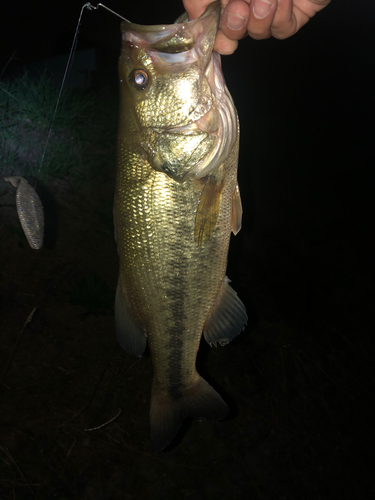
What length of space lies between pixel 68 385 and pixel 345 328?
338cm

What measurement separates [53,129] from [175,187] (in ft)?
8.95

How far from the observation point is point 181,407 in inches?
59.7

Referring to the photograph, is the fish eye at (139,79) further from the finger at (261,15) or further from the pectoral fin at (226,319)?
the pectoral fin at (226,319)

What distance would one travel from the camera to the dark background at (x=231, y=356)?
2.99m

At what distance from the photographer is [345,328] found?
402 cm

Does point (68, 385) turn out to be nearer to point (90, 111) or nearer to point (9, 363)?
point (9, 363)

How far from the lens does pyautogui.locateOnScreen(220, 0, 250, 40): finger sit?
46.0 inches

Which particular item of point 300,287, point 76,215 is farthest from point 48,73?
point 300,287

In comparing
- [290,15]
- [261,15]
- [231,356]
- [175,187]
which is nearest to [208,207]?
[175,187]

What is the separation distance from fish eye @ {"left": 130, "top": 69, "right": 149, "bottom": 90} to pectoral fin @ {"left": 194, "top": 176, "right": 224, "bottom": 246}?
1.36 feet

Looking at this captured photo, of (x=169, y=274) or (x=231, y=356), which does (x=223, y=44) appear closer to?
(x=169, y=274)

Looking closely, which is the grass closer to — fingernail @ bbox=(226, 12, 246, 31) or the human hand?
the human hand

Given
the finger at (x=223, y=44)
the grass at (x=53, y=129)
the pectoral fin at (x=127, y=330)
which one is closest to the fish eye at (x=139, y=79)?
→ the finger at (x=223, y=44)

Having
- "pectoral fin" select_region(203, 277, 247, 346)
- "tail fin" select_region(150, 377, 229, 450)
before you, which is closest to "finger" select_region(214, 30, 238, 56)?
"pectoral fin" select_region(203, 277, 247, 346)
